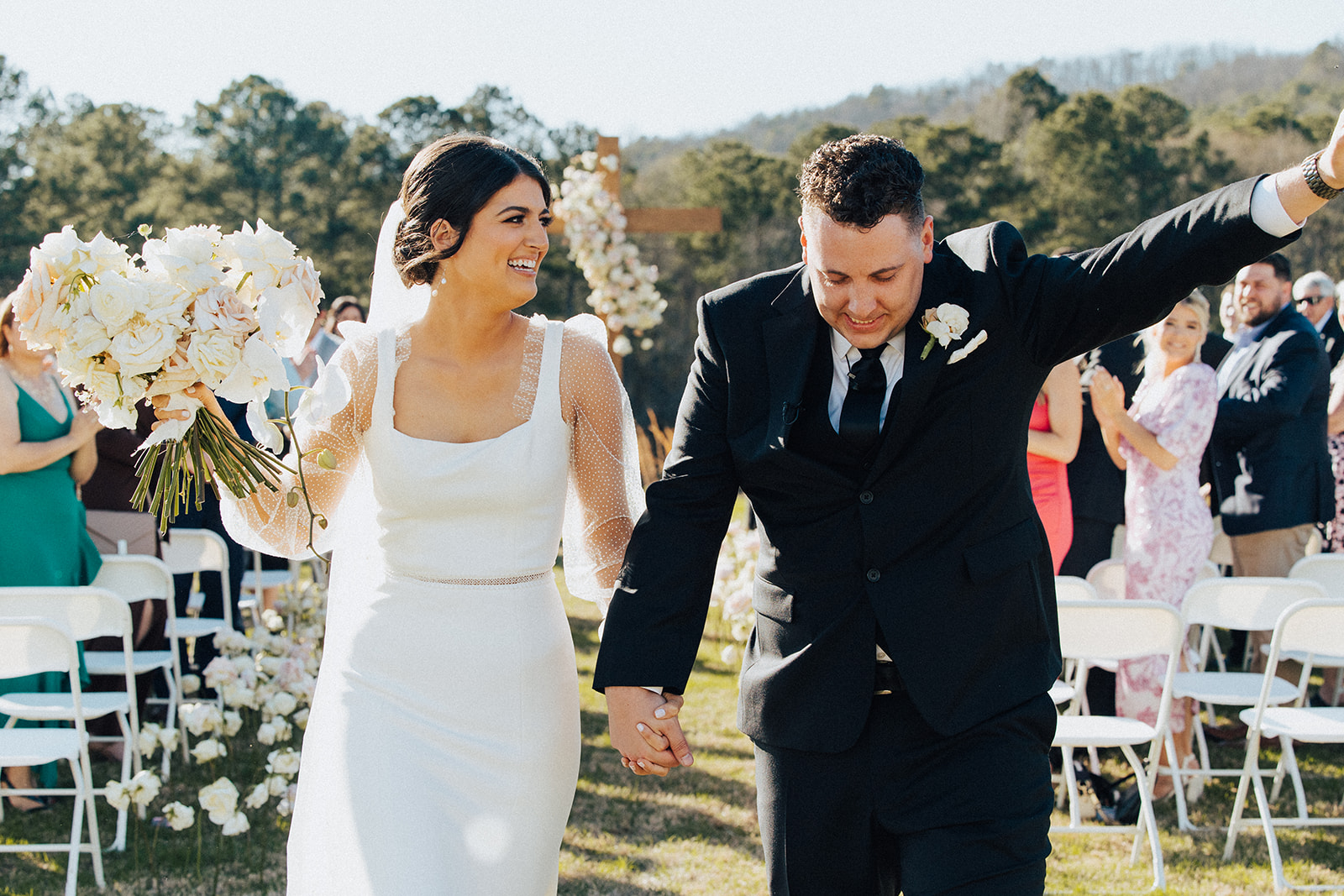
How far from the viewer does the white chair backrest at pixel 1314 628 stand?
4266 mm

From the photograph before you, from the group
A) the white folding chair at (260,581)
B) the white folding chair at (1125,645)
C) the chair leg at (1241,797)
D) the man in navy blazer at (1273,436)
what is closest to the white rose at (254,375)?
the white folding chair at (1125,645)

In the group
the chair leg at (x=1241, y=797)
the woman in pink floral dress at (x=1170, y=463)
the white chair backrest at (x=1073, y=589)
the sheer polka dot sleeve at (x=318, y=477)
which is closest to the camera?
the sheer polka dot sleeve at (x=318, y=477)

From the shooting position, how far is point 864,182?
2268 mm

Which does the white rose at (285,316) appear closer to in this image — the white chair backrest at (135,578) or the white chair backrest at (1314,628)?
the white chair backrest at (135,578)

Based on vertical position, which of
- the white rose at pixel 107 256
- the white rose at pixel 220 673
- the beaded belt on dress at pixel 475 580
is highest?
the white rose at pixel 107 256

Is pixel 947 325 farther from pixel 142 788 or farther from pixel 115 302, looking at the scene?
pixel 142 788

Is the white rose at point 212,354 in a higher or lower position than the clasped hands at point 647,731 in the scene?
higher

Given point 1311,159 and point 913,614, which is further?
point 913,614

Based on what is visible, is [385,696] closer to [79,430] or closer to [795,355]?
[795,355]

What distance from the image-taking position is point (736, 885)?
14.4 feet

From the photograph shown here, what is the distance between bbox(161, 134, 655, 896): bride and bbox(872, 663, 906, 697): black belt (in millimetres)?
900

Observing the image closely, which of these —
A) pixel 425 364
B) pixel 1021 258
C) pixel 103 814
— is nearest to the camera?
pixel 1021 258

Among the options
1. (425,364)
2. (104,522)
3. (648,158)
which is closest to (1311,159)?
(425,364)

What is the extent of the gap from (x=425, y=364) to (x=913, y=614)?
1.46 m
